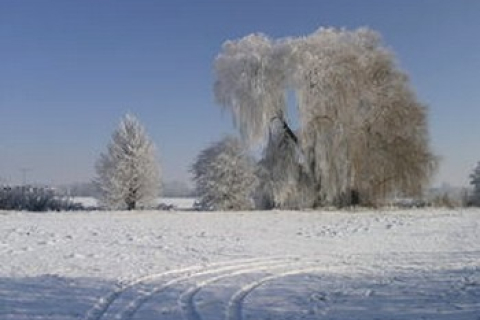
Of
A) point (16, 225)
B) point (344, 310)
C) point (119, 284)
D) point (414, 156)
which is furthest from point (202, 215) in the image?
point (344, 310)

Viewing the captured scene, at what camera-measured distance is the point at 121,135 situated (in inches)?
1417

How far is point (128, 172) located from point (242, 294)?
2638 centimetres

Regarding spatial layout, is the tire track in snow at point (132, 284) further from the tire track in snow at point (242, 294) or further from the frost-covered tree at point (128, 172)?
the frost-covered tree at point (128, 172)

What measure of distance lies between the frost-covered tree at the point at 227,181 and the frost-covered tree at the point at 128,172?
400 cm

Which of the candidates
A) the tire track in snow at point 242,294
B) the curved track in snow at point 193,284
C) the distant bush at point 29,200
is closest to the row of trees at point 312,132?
the distant bush at point 29,200

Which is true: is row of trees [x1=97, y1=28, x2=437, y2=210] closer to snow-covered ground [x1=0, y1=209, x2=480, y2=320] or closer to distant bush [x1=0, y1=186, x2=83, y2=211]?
distant bush [x1=0, y1=186, x2=83, y2=211]

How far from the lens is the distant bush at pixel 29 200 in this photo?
103 feet

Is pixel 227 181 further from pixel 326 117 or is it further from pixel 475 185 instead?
pixel 475 185

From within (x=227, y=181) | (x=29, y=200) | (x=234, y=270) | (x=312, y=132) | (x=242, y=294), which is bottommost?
(x=242, y=294)

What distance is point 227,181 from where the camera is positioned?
32219 mm

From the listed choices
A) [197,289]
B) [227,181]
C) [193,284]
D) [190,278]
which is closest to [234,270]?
[190,278]

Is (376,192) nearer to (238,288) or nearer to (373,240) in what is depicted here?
(373,240)

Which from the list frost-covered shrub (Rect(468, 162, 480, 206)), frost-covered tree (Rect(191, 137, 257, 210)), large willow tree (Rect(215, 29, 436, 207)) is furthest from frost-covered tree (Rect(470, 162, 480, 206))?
frost-covered tree (Rect(191, 137, 257, 210))

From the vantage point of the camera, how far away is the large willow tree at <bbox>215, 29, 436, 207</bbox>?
3231cm
